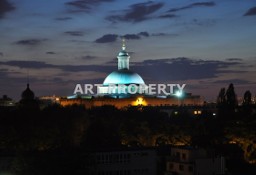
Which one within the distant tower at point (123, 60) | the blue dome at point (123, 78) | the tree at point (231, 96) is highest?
the distant tower at point (123, 60)

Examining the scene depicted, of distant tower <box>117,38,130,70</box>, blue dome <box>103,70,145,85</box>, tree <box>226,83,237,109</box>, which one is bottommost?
tree <box>226,83,237,109</box>

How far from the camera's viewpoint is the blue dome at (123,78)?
15550cm

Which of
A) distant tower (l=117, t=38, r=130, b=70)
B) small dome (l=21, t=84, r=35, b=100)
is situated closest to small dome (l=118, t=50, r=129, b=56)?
distant tower (l=117, t=38, r=130, b=70)

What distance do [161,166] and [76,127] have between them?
59.4 feet

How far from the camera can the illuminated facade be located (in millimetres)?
150750

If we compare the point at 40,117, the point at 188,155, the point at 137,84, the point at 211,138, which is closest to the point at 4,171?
the point at 188,155

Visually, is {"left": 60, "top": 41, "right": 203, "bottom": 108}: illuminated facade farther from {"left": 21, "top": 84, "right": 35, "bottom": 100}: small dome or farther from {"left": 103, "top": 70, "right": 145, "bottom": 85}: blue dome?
{"left": 21, "top": 84, "right": 35, "bottom": 100}: small dome

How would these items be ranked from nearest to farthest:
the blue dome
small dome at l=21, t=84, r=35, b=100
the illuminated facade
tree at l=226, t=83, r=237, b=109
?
tree at l=226, t=83, r=237, b=109, small dome at l=21, t=84, r=35, b=100, the illuminated facade, the blue dome

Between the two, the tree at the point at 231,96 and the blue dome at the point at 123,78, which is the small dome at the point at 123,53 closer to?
the blue dome at the point at 123,78

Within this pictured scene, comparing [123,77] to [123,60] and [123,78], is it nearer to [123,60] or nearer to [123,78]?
[123,78]

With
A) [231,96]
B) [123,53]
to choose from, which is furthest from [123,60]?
[231,96]

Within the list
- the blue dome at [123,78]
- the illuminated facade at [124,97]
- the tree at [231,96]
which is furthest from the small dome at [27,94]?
the tree at [231,96]

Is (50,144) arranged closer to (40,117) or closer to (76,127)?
(76,127)

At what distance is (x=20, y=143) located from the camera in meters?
56.4
